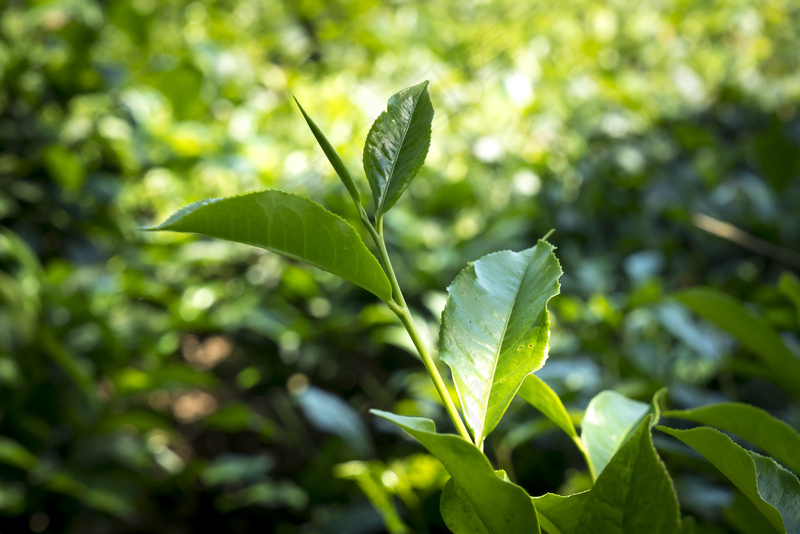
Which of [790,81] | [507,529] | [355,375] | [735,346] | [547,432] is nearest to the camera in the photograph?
[507,529]

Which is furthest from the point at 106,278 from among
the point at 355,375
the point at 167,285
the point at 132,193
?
the point at 355,375

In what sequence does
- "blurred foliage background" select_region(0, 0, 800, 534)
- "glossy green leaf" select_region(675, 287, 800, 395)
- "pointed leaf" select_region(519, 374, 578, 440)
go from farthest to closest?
1. "blurred foliage background" select_region(0, 0, 800, 534)
2. "glossy green leaf" select_region(675, 287, 800, 395)
3. "pointed leaf" select_region(519, 374, 578, 440)

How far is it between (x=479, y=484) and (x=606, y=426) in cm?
16

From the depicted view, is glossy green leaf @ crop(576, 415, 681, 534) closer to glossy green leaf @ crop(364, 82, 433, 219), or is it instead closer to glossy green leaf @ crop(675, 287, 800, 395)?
glossy green leaf @ crop(364, 82, 433, 219)

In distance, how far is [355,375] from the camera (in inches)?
Result: 51.7

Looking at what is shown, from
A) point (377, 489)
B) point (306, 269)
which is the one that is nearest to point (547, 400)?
point (377, 489)

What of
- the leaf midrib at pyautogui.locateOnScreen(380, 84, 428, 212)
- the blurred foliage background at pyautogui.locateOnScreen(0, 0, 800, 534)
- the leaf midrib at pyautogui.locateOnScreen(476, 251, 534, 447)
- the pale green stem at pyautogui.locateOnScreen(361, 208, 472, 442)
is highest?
the leaf midrib at pyautogui.locateOnScreen(380, 84, 428, 212)

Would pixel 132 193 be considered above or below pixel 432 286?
above

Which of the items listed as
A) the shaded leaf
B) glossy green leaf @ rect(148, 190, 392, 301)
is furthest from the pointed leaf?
the shaded leaf

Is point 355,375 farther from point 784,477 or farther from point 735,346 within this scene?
point 784,477

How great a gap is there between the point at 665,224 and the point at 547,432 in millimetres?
679

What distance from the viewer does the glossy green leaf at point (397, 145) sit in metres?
0.33

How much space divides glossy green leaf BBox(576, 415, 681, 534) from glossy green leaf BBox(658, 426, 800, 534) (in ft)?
0.17

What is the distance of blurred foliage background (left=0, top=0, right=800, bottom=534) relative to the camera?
96 centimetres
